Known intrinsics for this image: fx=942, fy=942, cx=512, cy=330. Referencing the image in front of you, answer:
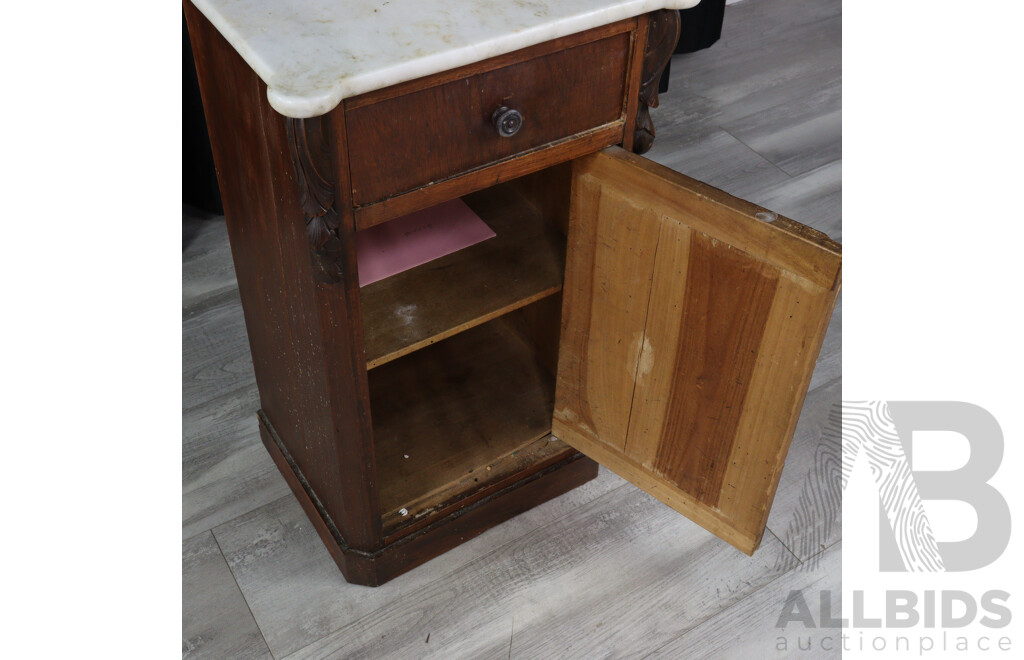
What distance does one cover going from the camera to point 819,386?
1.87 metres

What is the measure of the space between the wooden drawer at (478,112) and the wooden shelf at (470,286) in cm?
28

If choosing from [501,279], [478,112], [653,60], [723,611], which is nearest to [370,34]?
[478,112]

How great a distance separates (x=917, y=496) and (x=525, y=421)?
71 centimetres

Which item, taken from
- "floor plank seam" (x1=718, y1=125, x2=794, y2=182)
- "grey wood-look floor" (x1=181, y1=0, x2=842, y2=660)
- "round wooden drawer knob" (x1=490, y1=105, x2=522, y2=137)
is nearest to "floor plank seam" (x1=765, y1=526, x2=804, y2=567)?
"grey wood-look floor" (x1=181, y1=0, x2=842, y2=660)

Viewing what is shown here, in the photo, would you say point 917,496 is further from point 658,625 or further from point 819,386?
point 658,625

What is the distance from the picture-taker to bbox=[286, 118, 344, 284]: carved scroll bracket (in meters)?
0.94

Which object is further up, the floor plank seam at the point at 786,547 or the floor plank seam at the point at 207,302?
the floor plank seam at the point at 207,302

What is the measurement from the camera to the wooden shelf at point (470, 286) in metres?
1.29

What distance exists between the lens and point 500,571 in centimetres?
153

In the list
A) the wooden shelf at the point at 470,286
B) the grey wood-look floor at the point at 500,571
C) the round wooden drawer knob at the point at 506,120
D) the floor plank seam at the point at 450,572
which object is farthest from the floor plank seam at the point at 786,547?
the round wooden drawer knob at the point at 506,120

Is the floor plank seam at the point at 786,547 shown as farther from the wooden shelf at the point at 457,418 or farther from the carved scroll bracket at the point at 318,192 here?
the carved scroll bracket at the point at 318,192

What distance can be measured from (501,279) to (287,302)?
0.32m

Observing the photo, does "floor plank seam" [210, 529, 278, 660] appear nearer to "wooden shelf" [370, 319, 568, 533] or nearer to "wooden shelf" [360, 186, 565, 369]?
"wooden shelf" [370, 319, 568, 533]

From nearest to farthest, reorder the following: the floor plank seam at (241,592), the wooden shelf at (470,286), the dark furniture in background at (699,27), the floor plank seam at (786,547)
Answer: the wooden shelf at (470,286) < the floor plank seam at (241,592) < the floor plank seam at (786,547) < the dark furniture in background at (699,27)
